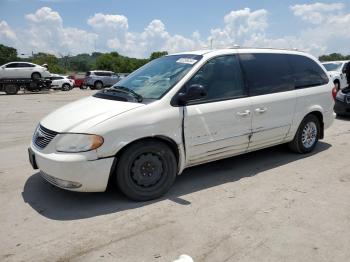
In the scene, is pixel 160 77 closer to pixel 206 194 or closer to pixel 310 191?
pixel 206 194

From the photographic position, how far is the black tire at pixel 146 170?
4.22 m

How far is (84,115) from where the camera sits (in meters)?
4.30

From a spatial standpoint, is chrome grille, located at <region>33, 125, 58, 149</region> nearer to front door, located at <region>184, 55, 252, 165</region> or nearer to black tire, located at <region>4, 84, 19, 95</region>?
front door, located at <region>184, 55, 252, 165</region>

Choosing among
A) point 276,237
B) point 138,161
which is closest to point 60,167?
point 138,161

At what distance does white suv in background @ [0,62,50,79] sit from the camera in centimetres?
2580

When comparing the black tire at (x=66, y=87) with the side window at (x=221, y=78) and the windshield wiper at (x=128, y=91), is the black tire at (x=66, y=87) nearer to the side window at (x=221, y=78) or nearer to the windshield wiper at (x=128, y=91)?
the windshield wiper at (x=128, y=91)

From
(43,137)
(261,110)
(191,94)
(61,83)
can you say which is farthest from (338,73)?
(61,83)

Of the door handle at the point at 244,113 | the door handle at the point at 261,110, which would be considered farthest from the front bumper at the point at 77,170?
the door handle at the point at 261,110

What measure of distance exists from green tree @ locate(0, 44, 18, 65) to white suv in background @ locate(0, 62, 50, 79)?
70194mm

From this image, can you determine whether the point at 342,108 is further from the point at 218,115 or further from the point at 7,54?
the point at 7,54

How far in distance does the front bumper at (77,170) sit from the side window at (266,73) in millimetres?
2402

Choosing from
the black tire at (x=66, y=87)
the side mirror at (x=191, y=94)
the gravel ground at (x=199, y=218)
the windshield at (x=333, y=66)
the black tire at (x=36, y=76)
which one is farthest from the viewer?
the black tire at (x=66, y=87)

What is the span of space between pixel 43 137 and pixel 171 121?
4.94ft

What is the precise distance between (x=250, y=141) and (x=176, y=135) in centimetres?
133
